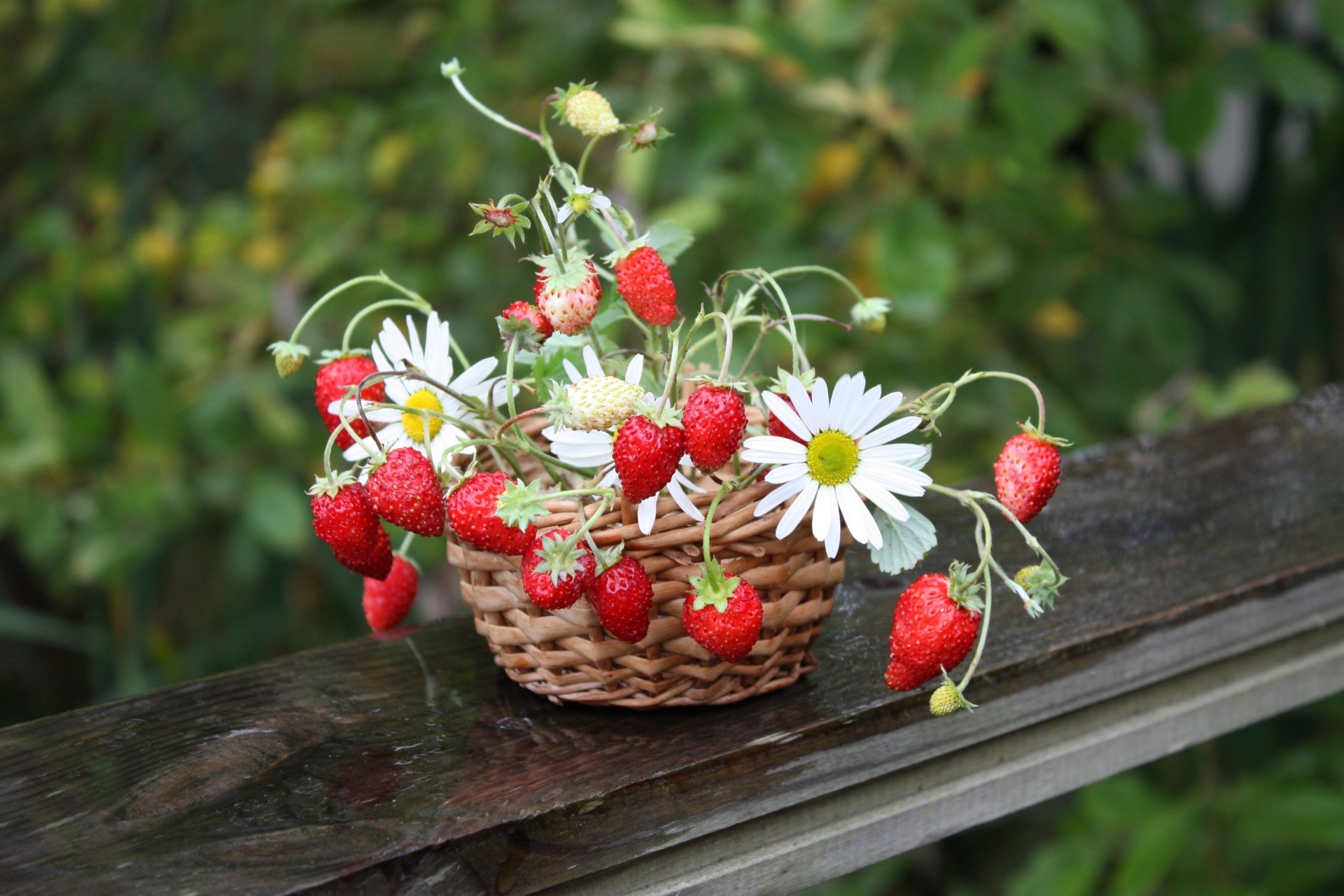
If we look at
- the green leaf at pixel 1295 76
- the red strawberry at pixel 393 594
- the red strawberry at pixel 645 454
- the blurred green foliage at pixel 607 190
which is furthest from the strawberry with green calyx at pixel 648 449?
the green leaf at pixel 1295 76

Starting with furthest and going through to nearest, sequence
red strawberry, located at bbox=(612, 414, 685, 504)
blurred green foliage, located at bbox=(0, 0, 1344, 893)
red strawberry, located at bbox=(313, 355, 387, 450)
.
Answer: blurred green foliage, located at bbox=(0, 0, 1344, 893), red strawberry, located at bbox=(313, 355, 387, 450), red strawberry, located at bbox=(612, 414, 685, 504)

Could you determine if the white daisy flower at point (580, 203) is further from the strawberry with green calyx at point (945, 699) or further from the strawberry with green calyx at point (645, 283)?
the strawberry with green calyx at point (945, 699)

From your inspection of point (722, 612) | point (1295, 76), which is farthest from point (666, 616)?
point (1295, 76)

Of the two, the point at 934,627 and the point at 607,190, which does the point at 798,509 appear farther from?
the point at 607,190

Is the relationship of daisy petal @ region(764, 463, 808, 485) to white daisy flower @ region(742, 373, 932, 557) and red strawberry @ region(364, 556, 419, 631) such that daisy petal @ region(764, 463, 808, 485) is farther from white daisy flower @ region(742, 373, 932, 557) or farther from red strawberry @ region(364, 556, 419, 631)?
red strawberry @ region(364, 556, 419, 631)

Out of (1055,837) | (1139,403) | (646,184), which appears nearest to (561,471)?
(646,184)

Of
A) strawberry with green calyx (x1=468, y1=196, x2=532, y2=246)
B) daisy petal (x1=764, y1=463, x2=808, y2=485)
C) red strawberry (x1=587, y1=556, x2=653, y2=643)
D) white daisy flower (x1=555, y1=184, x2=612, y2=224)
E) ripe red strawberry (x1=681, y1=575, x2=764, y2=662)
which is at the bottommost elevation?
ripe red strawberry (x1=681, y1=575, x2=764, y2=662)

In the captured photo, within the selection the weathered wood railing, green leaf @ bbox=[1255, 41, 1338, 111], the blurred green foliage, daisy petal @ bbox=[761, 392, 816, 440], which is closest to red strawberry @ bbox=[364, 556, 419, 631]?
the weathered wood railing
